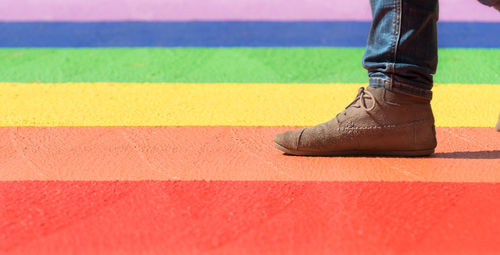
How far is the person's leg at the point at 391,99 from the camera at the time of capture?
1.92m

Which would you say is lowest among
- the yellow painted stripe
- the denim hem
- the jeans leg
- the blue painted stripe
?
the denim hem

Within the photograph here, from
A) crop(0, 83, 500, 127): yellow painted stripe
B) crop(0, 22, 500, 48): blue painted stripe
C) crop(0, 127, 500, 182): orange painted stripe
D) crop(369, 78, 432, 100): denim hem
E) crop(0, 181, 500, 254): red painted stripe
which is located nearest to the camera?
crop(0, 181, 500, 254): red painted stripe

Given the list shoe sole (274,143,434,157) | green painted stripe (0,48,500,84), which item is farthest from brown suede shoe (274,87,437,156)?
green painted stripe (0,48,500,84)

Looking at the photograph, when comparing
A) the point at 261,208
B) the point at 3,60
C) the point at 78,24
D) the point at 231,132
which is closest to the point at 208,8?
the point at 78,24

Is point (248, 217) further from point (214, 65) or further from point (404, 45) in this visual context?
point (214, 65)

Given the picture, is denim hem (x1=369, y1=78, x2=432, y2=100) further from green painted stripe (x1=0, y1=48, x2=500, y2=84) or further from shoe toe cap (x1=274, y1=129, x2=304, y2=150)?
green painted stripe (x1=0, y1=48, x2=500, y2=84)

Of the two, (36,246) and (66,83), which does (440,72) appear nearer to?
(66,83)

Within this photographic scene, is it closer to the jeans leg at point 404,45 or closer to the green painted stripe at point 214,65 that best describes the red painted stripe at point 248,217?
the jeans leg at point 404,45

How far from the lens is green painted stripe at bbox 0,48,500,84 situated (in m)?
3.44

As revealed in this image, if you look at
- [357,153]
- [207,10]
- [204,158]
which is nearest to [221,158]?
[204,158]

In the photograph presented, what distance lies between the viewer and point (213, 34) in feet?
16.0

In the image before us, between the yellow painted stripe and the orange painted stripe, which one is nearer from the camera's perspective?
the orange painted stripe

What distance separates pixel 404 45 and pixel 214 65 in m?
1.97

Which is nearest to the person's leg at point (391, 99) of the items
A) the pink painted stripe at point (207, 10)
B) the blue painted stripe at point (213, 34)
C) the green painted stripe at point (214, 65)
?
the green painted stripe at point (214, 65)
